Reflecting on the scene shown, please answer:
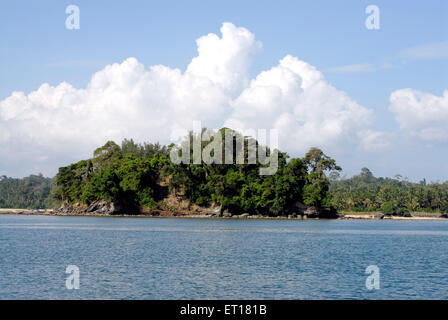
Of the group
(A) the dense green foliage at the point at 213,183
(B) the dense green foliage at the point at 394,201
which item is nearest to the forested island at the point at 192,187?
(A) the dense green foliage at the point at 213,183

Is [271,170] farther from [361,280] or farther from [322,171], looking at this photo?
[361,280]

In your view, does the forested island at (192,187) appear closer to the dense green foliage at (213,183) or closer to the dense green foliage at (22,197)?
the dense green foliage at (213,183)

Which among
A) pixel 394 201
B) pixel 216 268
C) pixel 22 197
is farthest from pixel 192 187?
pixel 22 197

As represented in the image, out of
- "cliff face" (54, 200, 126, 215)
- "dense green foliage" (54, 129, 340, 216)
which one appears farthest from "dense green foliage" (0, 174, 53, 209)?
"dense green foliage" (54, 129, 340, 216)

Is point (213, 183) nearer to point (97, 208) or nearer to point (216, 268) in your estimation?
point (97, 208)

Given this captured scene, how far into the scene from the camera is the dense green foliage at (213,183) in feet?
292

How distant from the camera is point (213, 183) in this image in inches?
3514

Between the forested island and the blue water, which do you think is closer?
the blue water

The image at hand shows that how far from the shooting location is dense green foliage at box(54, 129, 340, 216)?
292ft

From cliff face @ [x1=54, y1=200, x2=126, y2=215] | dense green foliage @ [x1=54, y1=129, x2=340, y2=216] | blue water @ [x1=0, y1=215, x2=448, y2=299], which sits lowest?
blue water @ [x1=0, y1=215, x2=448, y2=299]

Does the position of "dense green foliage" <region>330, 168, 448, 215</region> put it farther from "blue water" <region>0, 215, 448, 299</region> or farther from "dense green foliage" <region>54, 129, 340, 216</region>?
"blue water" <region>0, 215, 448, 299</region>

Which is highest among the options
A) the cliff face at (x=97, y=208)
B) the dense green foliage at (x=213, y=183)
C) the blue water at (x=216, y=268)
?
the dense green foliage at (x=213, y=183)

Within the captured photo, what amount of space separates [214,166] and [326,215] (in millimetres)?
22102
